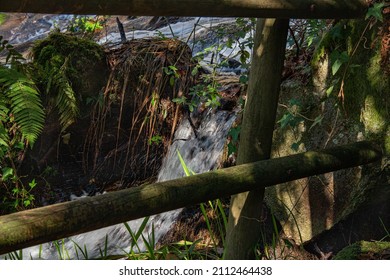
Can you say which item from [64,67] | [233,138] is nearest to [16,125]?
[64,67]

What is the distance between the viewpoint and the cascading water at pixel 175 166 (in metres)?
4.50

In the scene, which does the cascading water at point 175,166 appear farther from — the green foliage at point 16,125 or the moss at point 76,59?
the moss at point 76,59

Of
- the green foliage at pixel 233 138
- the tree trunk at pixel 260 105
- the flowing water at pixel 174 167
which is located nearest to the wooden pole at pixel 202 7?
the tree trunk at pixel 260 105

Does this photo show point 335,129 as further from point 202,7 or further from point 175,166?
point 175,166

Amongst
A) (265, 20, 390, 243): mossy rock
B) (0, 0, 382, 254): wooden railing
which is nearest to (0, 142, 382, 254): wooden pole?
(0, 0, 382, 254): wooden railing

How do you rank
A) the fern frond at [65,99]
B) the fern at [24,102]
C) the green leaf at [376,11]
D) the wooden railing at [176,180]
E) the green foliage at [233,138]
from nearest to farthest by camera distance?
the wooden railing at [176,180], the green leaf at [376,11], the green foliage at [233,138], the fern at [24,102], the fern frond at [65,99]

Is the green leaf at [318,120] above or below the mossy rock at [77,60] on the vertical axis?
below

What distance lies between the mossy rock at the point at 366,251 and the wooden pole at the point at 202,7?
1.01m

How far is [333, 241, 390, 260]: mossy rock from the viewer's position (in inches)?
123

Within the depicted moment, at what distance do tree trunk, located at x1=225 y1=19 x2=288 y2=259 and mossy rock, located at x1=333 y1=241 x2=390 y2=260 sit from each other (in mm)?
436

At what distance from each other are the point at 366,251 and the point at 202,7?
142 cm

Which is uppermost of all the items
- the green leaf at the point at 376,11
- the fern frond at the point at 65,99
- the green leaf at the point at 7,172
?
the fern frond at the point at 65,99

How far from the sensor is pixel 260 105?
3082 millimetres

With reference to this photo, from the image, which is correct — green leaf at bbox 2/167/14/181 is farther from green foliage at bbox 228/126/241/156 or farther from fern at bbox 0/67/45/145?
green foliage at bbox 228/126/241/156
